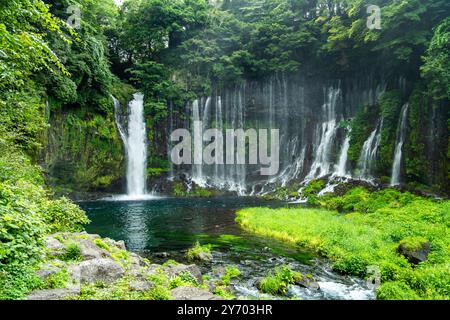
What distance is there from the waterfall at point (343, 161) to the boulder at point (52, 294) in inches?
1100

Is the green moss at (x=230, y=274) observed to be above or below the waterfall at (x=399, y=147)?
below

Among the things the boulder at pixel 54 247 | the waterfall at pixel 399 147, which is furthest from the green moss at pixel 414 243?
the waterfall at pixel 399 147

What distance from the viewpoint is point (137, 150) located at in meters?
35.2

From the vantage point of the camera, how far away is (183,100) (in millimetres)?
37281

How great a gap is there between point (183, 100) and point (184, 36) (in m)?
8.25

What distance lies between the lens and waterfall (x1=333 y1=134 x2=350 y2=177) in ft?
99.3

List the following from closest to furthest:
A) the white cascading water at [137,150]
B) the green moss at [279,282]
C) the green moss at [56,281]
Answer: the green moss at [56,281], the green moss at [279,282], the white cascading water at [137,150]

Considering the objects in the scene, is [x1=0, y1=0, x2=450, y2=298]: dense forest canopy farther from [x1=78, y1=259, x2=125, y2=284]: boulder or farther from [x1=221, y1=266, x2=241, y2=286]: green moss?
[x1=221, y1=266, x2=241, y2=286]: green moss

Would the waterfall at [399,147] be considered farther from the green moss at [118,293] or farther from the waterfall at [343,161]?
the green moss at [118,293]

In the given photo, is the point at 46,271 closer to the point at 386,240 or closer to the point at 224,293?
the point at 224,293

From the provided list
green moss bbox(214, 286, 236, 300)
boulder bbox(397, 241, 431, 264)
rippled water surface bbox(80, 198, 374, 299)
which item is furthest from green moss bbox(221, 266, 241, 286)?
boulder bbox(397, 241, 431, 264)

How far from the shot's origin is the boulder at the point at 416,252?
9119 mm

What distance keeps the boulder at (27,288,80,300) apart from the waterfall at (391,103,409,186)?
24.3 m
